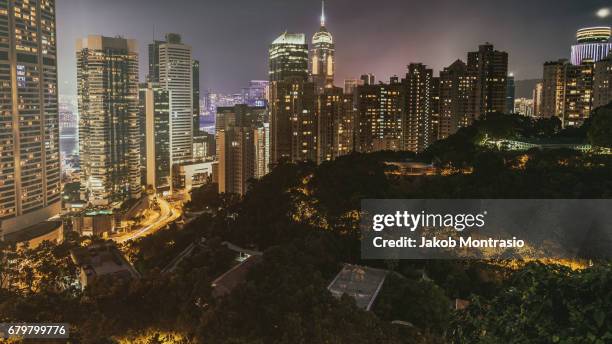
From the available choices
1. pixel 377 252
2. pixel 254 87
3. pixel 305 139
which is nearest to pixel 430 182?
pixel 377 252

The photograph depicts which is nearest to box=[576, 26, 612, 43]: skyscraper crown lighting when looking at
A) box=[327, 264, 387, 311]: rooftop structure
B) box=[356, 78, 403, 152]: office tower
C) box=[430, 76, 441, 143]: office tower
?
box=[430, 76, 441, 143]: office tower

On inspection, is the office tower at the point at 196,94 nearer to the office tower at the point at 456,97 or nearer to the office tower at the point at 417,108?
the office tower at the point at 417,108

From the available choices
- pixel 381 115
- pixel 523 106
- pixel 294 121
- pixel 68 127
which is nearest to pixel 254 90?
pixel 68 127

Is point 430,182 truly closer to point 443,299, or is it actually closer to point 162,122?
point 443,299

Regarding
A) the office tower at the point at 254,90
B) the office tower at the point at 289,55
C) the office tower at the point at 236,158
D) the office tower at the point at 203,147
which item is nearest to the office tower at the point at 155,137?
the office tower at the point at 203,147

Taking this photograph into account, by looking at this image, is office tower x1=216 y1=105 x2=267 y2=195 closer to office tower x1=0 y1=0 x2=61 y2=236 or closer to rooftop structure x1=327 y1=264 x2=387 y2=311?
office tower x1=0 y1=0 x2=61 y2=236

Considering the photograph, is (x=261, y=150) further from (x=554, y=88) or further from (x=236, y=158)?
(x=554, y=88)
